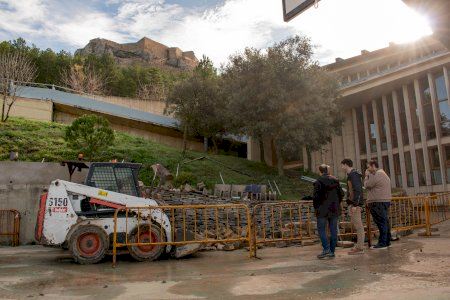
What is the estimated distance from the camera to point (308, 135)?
24.3m

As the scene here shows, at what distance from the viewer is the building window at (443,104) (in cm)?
2477

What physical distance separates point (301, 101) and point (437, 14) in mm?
21332

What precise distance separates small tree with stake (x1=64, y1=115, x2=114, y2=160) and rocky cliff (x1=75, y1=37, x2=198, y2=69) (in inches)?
2775

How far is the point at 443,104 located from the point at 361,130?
7093 mm

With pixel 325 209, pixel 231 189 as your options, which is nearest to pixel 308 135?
pixel 231 189

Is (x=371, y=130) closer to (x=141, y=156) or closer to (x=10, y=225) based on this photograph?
(x=141, y=156)

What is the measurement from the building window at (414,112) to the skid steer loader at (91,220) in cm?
2273

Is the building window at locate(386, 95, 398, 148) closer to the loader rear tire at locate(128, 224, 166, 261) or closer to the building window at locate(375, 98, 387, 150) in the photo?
the building window at locate(375, 98, 387, 150)

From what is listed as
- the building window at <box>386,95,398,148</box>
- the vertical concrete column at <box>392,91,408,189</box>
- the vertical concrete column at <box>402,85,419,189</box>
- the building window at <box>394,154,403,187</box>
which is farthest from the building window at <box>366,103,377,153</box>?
the vertical concrete column at <box>402,85,419,189</box>

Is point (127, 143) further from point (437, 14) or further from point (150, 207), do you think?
point (437, 14)

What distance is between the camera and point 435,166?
25.4m

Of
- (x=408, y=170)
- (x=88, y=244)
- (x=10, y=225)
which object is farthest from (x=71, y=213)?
(x=408, y=170)

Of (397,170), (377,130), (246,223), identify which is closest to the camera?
(246,223)

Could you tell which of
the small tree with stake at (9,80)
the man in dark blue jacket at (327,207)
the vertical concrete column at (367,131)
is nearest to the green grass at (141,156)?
the small tree with stake at (9,80)
